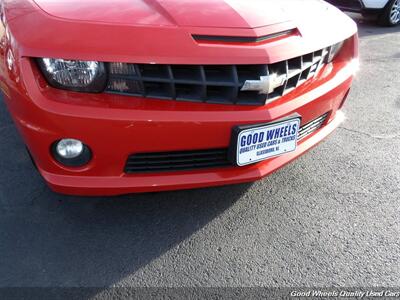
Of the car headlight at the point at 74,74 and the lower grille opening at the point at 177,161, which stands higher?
the car headlight at the point at 74,74

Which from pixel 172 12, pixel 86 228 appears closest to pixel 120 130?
pixel 172 12

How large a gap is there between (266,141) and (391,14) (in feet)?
22.8

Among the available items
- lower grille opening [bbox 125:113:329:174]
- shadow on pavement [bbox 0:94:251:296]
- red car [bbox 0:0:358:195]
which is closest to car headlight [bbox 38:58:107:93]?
red car [bbox 0:0:358:195]

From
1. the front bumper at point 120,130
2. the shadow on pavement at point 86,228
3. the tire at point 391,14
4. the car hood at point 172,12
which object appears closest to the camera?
the front bumper at point 120,130

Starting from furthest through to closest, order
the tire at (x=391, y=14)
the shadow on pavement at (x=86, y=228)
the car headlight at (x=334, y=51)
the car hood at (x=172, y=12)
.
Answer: the tire at (x=391, y=14), the car headlight at (x=334, y=51), the shadow on pavement at (x=86, y=228), the car hood at (x=172, y=12)

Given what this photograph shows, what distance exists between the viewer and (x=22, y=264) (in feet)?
6.23

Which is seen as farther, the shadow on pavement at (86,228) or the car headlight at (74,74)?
the shadow on pavement at (86,228)

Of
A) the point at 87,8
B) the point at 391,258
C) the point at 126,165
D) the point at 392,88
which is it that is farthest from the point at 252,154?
the point at 392,88

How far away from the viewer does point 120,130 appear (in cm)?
167

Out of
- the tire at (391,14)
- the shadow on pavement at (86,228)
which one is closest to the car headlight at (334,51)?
the shadow on pavement at (86,228)

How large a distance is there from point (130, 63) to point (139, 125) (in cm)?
29

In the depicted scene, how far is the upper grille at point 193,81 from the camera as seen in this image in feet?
5.61

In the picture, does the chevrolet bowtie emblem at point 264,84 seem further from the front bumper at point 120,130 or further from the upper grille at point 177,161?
the upper grille at point 177,161

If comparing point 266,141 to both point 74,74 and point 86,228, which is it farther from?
point 86,228
